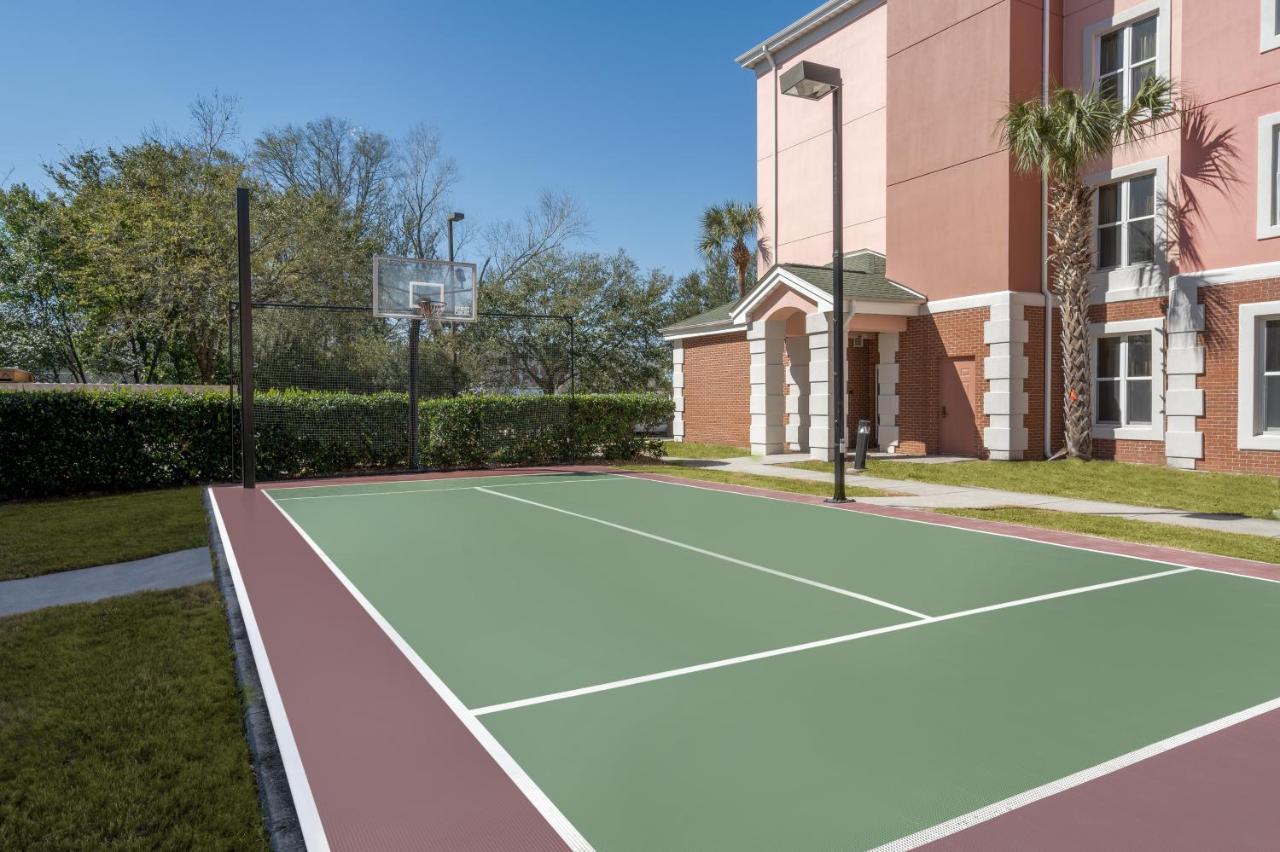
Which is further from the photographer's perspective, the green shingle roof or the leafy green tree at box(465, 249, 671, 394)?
the leafy green tree at box(465, 249, 671, 394)

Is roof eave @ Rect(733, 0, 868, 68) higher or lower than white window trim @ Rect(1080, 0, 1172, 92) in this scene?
Answer: higher

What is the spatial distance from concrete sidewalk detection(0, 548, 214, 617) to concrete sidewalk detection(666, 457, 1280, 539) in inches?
361

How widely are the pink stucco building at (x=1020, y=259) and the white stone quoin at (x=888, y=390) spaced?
50mm

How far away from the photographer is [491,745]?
3.69 meters

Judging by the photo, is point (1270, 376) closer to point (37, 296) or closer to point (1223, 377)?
point (1223, 377)

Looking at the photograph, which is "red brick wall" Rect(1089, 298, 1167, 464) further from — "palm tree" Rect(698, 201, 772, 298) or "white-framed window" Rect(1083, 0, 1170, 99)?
"palm tree" Rect(698, 201, 772, 298)

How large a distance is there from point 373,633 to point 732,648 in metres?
2.38

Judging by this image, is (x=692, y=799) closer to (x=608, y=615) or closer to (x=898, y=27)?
(x=608, y=615)

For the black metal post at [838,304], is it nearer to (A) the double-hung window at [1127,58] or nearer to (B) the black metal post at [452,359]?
(A) the double-hung window at [1127,58]

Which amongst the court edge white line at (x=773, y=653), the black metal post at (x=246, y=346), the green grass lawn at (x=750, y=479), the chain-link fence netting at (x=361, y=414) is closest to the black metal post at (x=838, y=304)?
the green grass lawn at (x=750, y=479)

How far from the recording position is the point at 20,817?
3.22 meters

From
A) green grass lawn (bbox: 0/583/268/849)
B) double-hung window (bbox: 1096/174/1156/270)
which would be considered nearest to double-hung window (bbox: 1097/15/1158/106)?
double-hung window (bbox: 1096/174/1156/270)

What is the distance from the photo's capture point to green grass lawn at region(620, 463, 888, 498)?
13.9 m

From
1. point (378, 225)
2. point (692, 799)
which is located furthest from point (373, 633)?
point (378, 225)
